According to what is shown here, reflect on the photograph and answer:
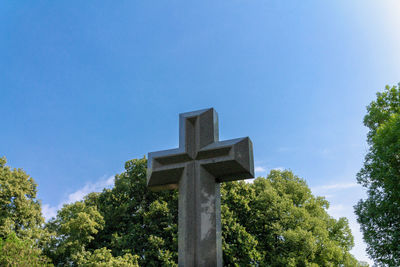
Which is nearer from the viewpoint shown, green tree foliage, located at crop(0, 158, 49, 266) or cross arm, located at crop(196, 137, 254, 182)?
cross arm, located at crop(196, 137, 254, 182)

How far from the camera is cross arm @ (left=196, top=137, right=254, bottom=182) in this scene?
564 cm

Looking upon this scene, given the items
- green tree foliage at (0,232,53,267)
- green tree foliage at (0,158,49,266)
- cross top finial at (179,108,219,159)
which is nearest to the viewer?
cross top finial at (179,108,219,159)

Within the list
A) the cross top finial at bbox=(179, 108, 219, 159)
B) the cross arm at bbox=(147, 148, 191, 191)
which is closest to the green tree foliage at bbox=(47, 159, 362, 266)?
the cross arm at bbox=(147, 148, 191, 191)

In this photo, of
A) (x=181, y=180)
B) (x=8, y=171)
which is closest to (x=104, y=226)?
(x=8, y=171)

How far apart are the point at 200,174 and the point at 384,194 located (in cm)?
1338

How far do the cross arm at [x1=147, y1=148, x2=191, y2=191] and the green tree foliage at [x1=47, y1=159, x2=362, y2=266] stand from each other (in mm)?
13192

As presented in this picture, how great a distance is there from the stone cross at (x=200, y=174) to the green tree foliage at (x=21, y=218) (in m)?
15.7

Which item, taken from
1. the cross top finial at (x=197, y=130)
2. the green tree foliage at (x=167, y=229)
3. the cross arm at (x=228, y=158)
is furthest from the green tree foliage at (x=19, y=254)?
the cross arm at (x=228, y=158)

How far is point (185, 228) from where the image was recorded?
5.37 meters

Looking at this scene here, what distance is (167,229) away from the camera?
19.6m

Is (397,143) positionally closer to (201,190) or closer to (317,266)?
(317,266)

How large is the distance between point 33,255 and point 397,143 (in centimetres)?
1891

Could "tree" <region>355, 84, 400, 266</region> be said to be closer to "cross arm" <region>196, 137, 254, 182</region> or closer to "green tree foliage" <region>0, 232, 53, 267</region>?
"cross arm" <region>196, 137, 254, 182</region>

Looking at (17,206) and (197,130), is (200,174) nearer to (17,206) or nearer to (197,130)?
(197,130)
